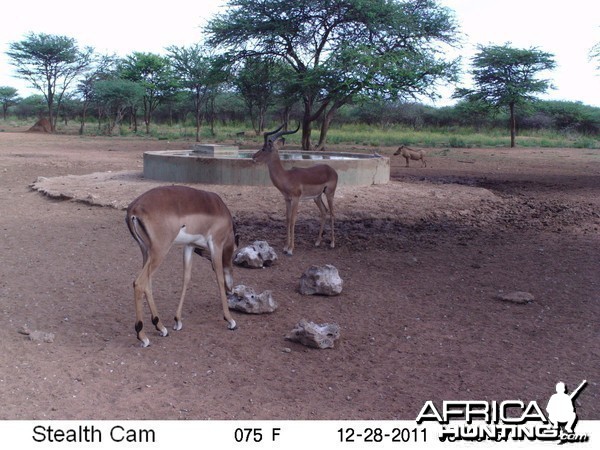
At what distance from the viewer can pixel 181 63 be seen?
3919cm

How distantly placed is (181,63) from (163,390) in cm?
3683

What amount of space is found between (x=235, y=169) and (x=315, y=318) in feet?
22.8

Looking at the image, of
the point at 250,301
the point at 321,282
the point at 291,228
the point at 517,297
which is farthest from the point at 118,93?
the point at 517,297

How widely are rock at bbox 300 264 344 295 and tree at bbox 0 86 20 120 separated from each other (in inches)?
2588

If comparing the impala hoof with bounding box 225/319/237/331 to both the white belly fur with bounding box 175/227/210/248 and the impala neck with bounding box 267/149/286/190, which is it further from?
the impala neck with bounding box 267/149/286/190

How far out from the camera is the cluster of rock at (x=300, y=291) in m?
5.24

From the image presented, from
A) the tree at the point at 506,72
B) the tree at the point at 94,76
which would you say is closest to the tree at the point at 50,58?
the tree at the point at 94,76

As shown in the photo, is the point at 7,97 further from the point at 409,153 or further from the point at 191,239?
the point at 191,239

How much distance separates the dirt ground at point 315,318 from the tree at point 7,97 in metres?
59.3

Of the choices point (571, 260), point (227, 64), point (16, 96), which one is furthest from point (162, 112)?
point (571, 260)

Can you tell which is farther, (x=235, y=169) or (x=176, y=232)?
(x=235, y=169)

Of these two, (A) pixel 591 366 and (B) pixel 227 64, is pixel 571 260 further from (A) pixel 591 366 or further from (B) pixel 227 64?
(B) pixel 227 64

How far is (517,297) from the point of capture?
661cm

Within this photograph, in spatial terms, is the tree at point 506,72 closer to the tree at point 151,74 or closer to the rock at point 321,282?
the tree at point 151,74
